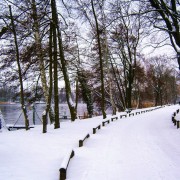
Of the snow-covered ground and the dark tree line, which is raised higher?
the dark tree line

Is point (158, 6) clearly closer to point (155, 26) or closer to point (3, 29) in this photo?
point (155, 26)

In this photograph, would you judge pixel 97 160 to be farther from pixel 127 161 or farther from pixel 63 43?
pixel 63 43

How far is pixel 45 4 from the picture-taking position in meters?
16.2

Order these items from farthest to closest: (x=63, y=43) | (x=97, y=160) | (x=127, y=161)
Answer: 1. (x=63, y=43)
2. (x=97, y=160)
3. (x=127, y=161)

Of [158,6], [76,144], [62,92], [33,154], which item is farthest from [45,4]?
[62,92]

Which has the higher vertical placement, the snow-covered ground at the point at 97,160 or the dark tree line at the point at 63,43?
the dark tree line at the point at 63,43

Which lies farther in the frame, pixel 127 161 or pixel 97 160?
pixel 97 160

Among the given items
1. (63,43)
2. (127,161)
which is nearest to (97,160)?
(127,161)

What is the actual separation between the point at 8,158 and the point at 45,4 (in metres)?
11.0

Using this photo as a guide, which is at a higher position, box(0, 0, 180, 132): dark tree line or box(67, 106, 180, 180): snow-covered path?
box(0, 0, 180, 132): dark tree line

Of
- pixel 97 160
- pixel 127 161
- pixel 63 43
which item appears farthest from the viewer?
pixel 63 43

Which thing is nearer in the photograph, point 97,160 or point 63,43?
point 97,160

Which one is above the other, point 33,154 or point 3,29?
point 3,29

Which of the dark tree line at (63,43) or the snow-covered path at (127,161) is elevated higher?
the dark tree line at (63,43)
